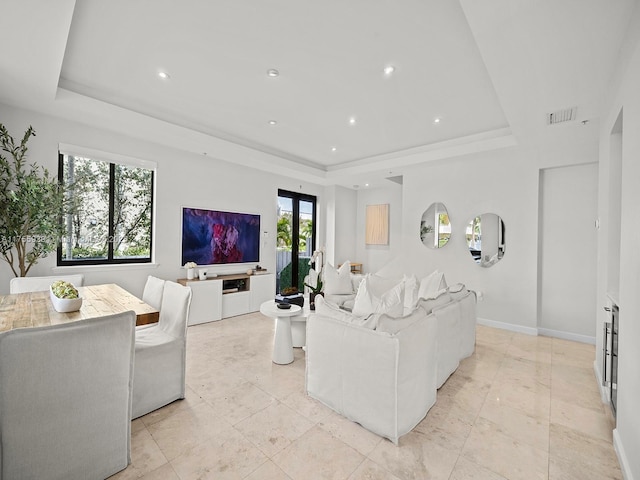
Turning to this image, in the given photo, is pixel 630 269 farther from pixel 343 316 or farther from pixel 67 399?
pixel 67 399

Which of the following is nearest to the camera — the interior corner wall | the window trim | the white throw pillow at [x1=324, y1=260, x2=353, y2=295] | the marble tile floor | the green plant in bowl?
the marble tile floor

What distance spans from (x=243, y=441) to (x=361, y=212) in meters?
6.08

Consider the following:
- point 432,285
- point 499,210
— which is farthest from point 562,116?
point 432,285

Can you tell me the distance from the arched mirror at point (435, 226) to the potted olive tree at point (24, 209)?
5030 millimetres

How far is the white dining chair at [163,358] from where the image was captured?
2.17 m

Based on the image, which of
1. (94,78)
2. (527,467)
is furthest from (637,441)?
(94,78)

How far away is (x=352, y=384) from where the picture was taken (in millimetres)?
2102

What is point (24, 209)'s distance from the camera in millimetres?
3049

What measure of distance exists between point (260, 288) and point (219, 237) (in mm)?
1148

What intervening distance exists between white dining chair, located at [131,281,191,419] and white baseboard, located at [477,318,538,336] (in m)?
4.27

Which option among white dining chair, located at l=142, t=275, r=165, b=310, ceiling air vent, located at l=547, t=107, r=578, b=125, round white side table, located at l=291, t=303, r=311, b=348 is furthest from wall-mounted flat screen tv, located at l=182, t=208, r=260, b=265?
ceiling air vent, located at l=547, t=107, r=578, b=125

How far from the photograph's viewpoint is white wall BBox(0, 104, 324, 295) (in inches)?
135

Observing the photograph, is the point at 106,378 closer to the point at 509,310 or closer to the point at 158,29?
the point at 158,29

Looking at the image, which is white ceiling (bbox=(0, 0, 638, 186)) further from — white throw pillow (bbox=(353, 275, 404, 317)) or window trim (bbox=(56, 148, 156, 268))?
white throw pillow (bbox=(353, 275, 404, 317))
